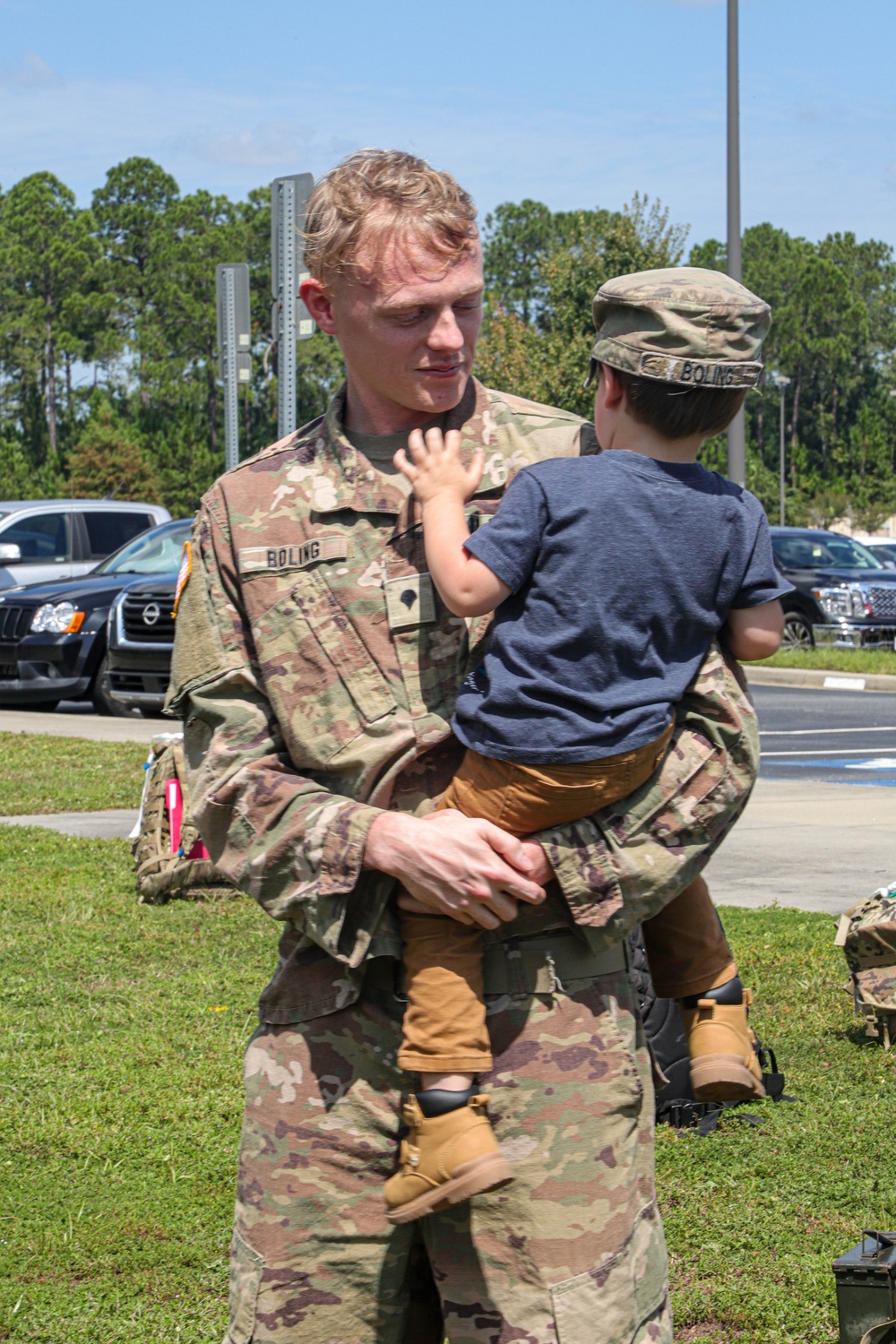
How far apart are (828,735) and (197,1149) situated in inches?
417

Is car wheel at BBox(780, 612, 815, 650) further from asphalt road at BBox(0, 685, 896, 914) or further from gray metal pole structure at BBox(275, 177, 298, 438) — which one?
gray metal pole structure at BBox(275, 177, 298, 438)

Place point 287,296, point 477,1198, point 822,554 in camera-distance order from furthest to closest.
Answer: point 822,554, point 287,296, point 477,1198

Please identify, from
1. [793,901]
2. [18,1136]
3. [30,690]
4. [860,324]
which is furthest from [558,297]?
[860,324]

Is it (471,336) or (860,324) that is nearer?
(471,336)

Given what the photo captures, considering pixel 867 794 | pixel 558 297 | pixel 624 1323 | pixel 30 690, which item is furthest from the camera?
pixel 558 297

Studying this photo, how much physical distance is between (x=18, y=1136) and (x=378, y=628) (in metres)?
2.99

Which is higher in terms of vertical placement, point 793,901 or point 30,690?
point 793,901

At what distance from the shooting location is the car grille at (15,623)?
15742 millimetres

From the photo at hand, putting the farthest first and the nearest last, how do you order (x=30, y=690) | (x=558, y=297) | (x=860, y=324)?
(x=860, y=324) → (x=558, y=297) → (x=30, y=690)

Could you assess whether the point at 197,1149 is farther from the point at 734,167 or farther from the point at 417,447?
the point at 734,167

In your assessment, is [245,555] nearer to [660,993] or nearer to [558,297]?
[660,993]

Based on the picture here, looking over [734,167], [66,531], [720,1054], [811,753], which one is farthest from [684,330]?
[734,167]

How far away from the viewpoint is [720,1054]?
7.68 feet

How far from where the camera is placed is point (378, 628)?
2283 mm
